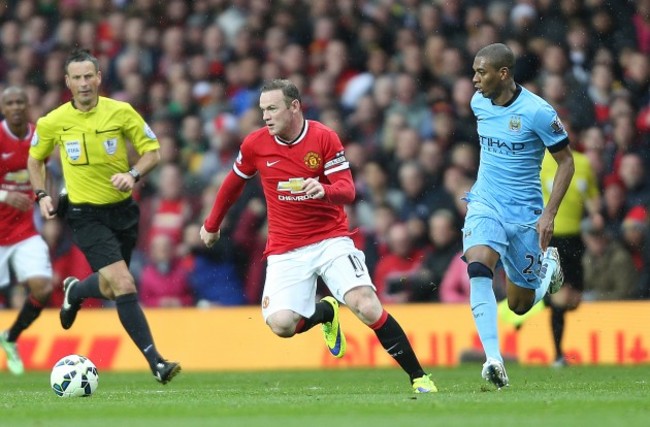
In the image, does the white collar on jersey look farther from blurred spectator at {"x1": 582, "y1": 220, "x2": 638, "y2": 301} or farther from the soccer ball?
blurred spectator at {"x1": 582, "y1": 220, "x2": 638, "y2": 301}

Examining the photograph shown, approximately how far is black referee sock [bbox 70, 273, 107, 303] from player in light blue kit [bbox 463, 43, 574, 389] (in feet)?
10.4

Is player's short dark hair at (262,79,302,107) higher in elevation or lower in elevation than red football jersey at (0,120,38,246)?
higher

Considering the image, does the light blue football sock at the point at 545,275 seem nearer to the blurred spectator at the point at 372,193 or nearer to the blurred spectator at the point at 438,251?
the blurred spectator at the point at 438,251

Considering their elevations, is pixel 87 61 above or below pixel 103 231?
above

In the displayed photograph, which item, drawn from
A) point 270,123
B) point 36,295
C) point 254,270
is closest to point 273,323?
point 270,123

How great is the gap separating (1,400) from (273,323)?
198 cm

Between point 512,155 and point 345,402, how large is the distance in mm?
2457

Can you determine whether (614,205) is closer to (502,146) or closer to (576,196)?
(576,196)

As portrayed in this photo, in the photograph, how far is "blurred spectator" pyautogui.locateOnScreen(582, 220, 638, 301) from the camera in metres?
14.5

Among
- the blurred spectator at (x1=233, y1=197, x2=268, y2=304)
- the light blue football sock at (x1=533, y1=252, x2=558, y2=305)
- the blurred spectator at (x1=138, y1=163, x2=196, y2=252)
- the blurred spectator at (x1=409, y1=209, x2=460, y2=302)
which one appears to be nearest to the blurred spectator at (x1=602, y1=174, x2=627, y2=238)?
the blurred spectator at (x1=409, y1=209, x2=460, y2=302)

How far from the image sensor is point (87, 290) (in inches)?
452

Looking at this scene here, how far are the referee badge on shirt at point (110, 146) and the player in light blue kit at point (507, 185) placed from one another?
288 cm

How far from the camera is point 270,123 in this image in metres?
9.71

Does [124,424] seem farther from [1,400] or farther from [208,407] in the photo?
[1,400]
